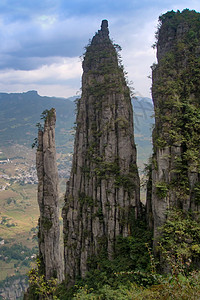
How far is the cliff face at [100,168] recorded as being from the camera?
85.8 feet

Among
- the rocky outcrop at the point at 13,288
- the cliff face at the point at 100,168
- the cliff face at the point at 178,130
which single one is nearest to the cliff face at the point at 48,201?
the cliff face at the point at 100,168

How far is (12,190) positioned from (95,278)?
15390 centimetres

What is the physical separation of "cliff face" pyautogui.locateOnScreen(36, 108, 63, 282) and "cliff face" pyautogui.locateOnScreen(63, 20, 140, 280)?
1740mm

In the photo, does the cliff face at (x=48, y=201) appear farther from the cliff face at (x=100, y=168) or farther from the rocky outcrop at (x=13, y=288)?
the rocky outcrop at (x=13, y=288)

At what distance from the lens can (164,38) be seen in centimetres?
2705

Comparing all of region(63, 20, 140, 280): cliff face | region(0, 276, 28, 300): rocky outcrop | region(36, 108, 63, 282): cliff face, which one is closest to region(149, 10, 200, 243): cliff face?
region(63, 20, 140, 280): cliff face

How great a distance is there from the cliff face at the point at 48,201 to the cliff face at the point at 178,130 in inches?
594

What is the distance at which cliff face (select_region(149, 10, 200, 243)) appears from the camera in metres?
19.1

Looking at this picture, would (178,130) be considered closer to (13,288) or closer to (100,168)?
(100,168)

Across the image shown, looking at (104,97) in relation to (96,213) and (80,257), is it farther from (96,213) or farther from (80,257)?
(80,257)

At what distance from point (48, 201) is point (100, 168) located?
919cm

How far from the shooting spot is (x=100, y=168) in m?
27.9

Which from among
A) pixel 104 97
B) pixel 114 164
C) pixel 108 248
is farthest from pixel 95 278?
pixel 104 97

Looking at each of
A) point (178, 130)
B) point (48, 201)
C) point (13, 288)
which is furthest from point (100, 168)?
point (13, 288)
